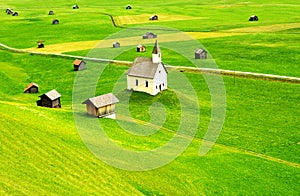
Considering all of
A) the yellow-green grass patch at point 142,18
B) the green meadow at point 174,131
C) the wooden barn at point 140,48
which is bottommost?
the green meadow at point 174,131

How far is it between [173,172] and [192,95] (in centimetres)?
3783

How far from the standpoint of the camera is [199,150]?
53.1 meters

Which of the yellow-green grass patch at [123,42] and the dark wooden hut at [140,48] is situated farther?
the yellow-green grass patch at [123,42]

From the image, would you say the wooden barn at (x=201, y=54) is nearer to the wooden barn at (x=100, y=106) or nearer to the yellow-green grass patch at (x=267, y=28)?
the yellow-green grass patch at (x=267, y=28)

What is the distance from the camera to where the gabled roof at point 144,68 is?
248 ft

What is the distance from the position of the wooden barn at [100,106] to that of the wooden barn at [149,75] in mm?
12486

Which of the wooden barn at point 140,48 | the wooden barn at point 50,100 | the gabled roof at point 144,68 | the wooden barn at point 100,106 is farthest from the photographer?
the wooden barn at point 140,48

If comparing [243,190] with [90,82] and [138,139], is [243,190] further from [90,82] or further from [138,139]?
[90,82]

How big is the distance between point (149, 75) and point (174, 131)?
1637 centimetres

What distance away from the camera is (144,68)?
253 ft

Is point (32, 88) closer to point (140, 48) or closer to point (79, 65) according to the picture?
point (79, 65)

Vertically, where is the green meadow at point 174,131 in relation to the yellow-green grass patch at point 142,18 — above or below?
below

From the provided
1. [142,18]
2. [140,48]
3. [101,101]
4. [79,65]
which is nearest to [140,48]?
[140,48]

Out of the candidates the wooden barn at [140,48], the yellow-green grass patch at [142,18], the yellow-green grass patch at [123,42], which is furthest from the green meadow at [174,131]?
the yellow-green grass patch at [142,18]
